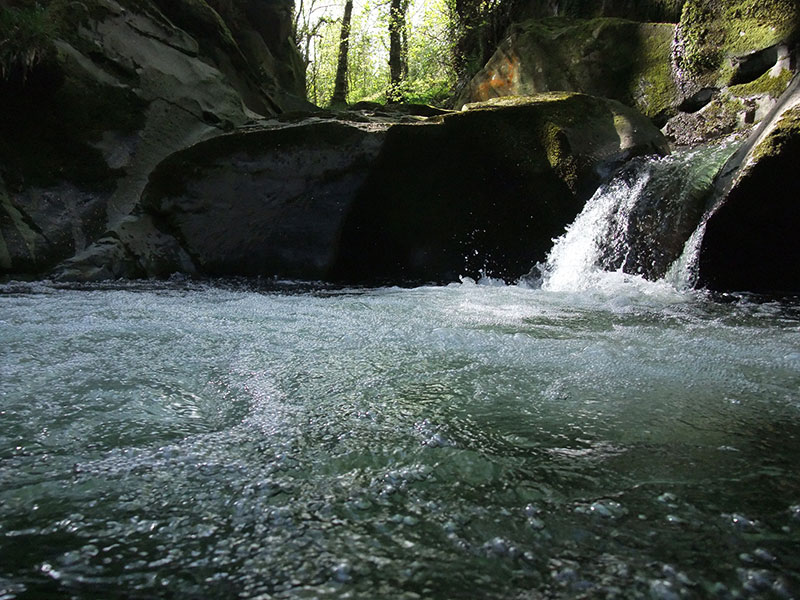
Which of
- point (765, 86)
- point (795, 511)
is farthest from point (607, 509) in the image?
point (765, 86)

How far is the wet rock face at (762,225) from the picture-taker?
428cm

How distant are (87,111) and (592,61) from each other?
22.6 ft

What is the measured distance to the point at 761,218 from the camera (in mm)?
4602

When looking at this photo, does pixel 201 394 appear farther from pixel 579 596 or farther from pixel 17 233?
pixel 17 233

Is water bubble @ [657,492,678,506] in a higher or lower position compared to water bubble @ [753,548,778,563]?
higher

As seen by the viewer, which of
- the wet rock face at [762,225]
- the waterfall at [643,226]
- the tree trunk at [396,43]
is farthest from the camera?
the tree trunk at [396,43]

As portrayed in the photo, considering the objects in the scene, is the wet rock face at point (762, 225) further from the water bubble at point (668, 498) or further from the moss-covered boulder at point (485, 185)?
the water bubble at point (668, 498)

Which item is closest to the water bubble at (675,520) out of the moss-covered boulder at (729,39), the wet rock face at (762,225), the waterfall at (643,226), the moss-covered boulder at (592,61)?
the wet rock face at (762,225)

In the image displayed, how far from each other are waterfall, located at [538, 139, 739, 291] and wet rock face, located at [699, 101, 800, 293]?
0.60 feet

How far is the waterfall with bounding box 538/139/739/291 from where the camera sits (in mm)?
5078

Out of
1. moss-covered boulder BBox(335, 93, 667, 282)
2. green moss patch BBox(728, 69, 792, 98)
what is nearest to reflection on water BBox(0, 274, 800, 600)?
moss-covered boulder BBox(335, 93, 667, 282)

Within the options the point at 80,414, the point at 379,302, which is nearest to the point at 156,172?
the point at 379,302

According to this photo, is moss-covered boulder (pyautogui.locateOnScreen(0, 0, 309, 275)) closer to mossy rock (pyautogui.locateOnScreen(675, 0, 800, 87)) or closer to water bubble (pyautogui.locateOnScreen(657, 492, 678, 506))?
mossy rock (pyautogui.locateOnScreen(675, 0, 800, 87))

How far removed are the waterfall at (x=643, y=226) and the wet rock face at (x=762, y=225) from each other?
0.18 m
